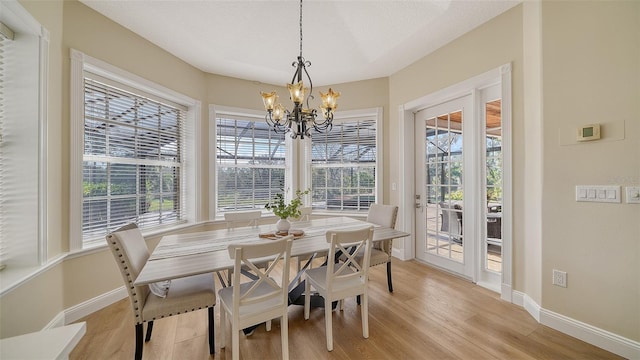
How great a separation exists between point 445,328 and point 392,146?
2.47 metres

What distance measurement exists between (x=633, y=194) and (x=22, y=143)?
428 centimetres

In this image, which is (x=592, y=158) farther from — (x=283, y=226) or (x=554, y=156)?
(x=283, y=226)

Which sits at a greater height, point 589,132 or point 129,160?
point 589,132

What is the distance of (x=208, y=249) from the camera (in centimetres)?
187

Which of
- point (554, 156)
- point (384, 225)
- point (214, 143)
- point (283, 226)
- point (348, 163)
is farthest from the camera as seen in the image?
point (348, 163)

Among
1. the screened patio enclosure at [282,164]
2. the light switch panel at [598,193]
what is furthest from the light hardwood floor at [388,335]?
the screened patio enclosure at [282,164]

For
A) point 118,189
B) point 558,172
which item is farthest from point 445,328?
point 118,189

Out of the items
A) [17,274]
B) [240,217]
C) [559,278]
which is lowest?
[559,278]

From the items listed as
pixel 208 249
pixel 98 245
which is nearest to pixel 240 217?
pixel 208 249

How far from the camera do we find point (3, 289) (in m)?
1.43

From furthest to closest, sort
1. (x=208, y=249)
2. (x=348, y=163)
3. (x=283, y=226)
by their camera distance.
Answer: (x=348, y=163) → (x=283, y=226) → (x=208, y=249)

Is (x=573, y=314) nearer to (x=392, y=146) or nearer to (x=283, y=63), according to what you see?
(x=392, y=146)

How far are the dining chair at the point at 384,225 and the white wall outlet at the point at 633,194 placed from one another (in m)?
1.65

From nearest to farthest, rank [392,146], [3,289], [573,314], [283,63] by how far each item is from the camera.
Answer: [3,289], [573,314], [283,63], [392,146]
